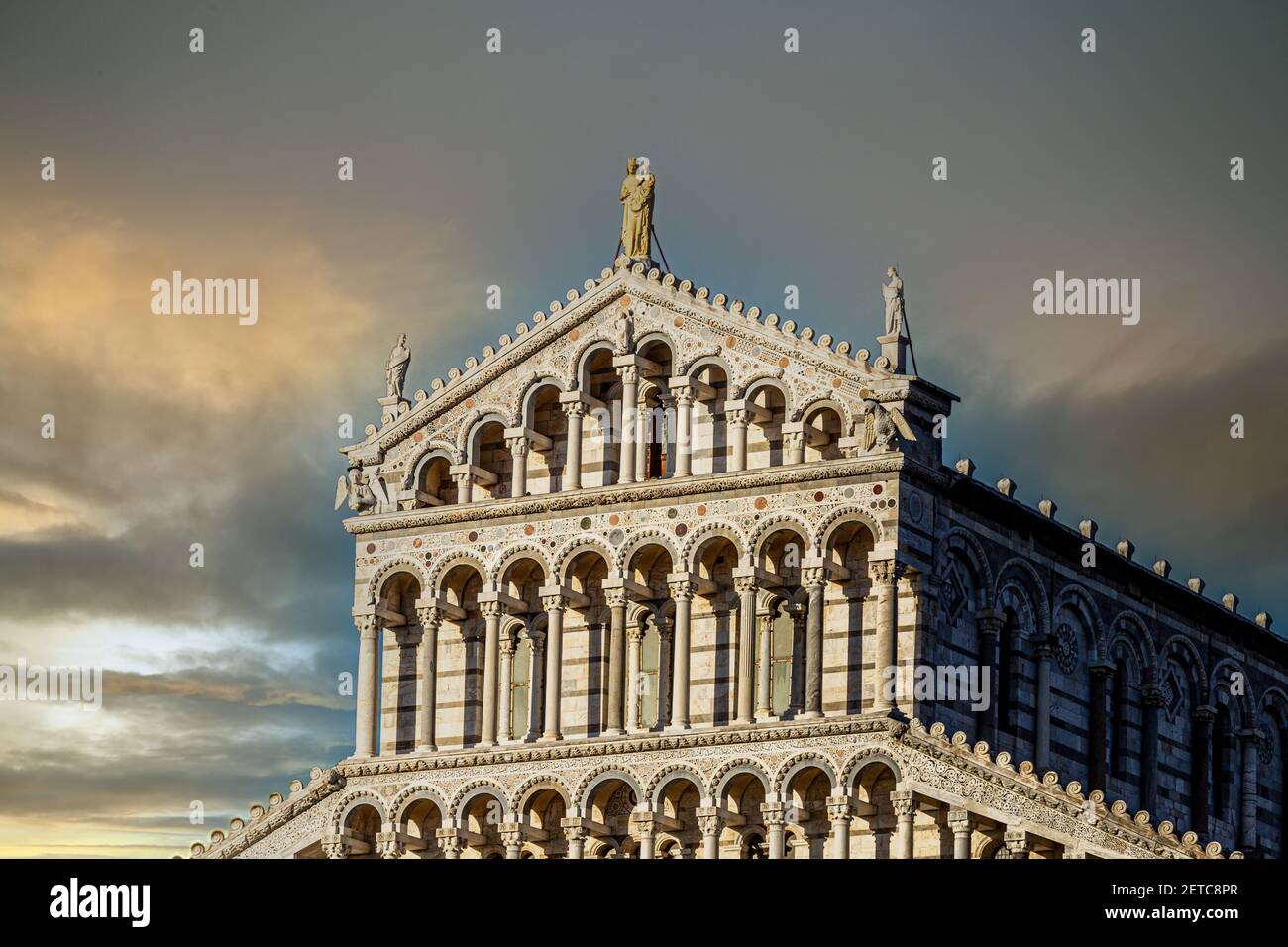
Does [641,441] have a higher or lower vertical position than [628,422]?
lower

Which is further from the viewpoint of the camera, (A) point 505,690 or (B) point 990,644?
(A) point 505,690

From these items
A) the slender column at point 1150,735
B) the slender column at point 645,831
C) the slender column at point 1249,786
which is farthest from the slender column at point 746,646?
the slender column at point 1249,786

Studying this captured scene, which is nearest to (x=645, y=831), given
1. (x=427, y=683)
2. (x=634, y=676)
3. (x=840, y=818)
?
(x=634, y=676)

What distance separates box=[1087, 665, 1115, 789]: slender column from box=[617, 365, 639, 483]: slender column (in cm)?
1063

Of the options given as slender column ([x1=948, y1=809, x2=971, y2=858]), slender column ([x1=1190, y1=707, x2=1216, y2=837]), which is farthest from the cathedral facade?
slender column ([x1=1190, y1=707, x2=1216, y2=837])

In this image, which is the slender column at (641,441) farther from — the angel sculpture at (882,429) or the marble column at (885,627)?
the marble column at (885,627)

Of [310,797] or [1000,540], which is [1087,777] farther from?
[310,797]

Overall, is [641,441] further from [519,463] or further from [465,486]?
[465,486]

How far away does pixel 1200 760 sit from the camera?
272ft

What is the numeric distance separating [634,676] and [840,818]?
240 inches

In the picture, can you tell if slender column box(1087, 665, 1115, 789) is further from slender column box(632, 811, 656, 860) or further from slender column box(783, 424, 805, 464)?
slender column box(632, 811, 656, 860)

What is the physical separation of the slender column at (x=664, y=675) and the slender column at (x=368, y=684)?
19.3 ft

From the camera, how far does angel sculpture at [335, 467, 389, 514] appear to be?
7800 centimetres
